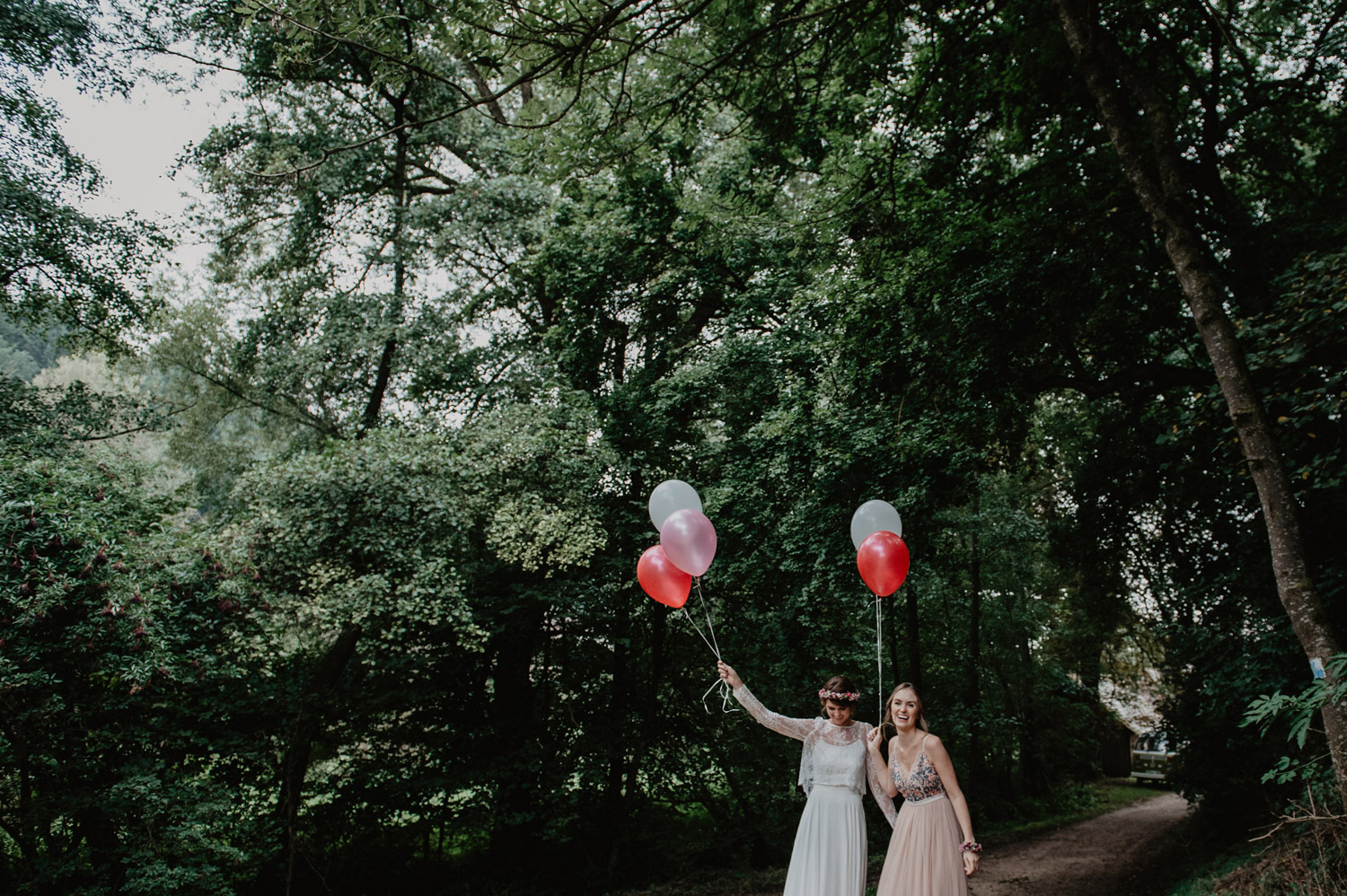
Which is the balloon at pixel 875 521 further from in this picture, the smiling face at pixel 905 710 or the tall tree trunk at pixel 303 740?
the tall tree trunk at pixel 303 740

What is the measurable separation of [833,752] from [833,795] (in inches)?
8.7

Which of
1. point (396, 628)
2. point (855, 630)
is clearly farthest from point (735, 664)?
point (396, 628)

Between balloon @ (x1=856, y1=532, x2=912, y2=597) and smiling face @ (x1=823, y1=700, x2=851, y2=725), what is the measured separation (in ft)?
2.77

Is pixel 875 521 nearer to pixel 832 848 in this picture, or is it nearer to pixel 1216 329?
pixel 832 848

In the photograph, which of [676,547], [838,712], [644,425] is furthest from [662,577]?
[644,425]

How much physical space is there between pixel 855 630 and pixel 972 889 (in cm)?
380

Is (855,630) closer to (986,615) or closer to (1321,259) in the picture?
(986,615)

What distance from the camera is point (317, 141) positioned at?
35.3ft

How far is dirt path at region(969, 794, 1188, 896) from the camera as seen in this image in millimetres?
8327

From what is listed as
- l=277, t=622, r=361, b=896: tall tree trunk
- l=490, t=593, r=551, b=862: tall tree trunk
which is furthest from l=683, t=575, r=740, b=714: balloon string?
l=277, t=622, r=361, b=896: tall tree trunk

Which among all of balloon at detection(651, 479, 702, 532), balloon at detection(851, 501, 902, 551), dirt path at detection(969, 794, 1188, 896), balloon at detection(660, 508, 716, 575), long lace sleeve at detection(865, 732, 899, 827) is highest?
balloon at detection(651, 479, 702, 532)

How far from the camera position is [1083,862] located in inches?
392

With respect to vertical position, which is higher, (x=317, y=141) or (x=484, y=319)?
(x=317, y=141)

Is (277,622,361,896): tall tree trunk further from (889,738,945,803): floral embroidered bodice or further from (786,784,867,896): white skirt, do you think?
(889,738,945,803): floral embroidered bodice
